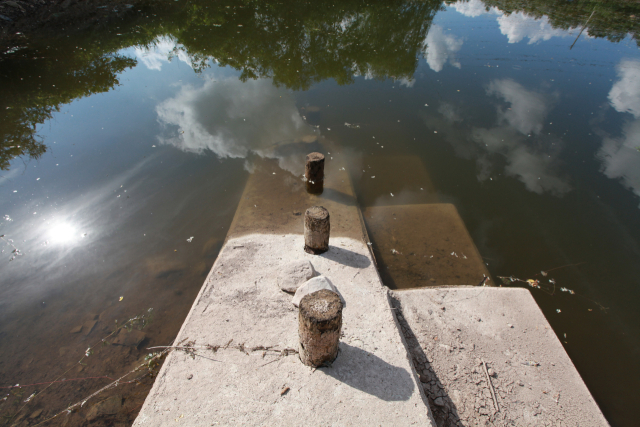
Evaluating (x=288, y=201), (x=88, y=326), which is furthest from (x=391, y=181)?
(x=88, y=326)

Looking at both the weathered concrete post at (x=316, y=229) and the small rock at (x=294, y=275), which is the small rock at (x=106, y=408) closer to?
the small rock at (x=294, y=275)

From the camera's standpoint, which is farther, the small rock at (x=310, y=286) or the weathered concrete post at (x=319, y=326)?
the small rock at (x=310, y=286)

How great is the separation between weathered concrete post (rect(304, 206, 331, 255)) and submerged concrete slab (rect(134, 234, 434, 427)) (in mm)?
320

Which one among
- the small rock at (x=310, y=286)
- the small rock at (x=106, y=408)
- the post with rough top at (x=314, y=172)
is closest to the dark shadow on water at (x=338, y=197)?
the post with rough top at (x=314, y=172)

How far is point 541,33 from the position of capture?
558 inches

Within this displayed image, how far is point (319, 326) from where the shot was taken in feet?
8.09

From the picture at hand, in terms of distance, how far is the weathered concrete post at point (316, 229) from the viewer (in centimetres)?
381

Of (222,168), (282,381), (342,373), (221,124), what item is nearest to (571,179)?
(342,373)

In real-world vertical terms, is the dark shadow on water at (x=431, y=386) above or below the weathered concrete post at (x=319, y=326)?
below

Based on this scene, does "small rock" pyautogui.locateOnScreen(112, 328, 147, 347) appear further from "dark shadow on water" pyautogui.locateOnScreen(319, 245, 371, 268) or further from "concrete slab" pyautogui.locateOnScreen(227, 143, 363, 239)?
"dark shadow on water" pyautogui.locateOnScreen(319, 245, 371, 268)

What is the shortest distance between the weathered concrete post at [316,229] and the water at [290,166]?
1.91 meters

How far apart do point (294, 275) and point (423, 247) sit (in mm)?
2484

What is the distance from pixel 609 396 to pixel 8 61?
672 inches

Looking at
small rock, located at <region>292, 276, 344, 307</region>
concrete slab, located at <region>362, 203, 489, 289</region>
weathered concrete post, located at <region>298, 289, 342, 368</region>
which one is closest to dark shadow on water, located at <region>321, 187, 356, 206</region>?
→ concrete slab, located at <region>362, 203, 489, 289</region>
